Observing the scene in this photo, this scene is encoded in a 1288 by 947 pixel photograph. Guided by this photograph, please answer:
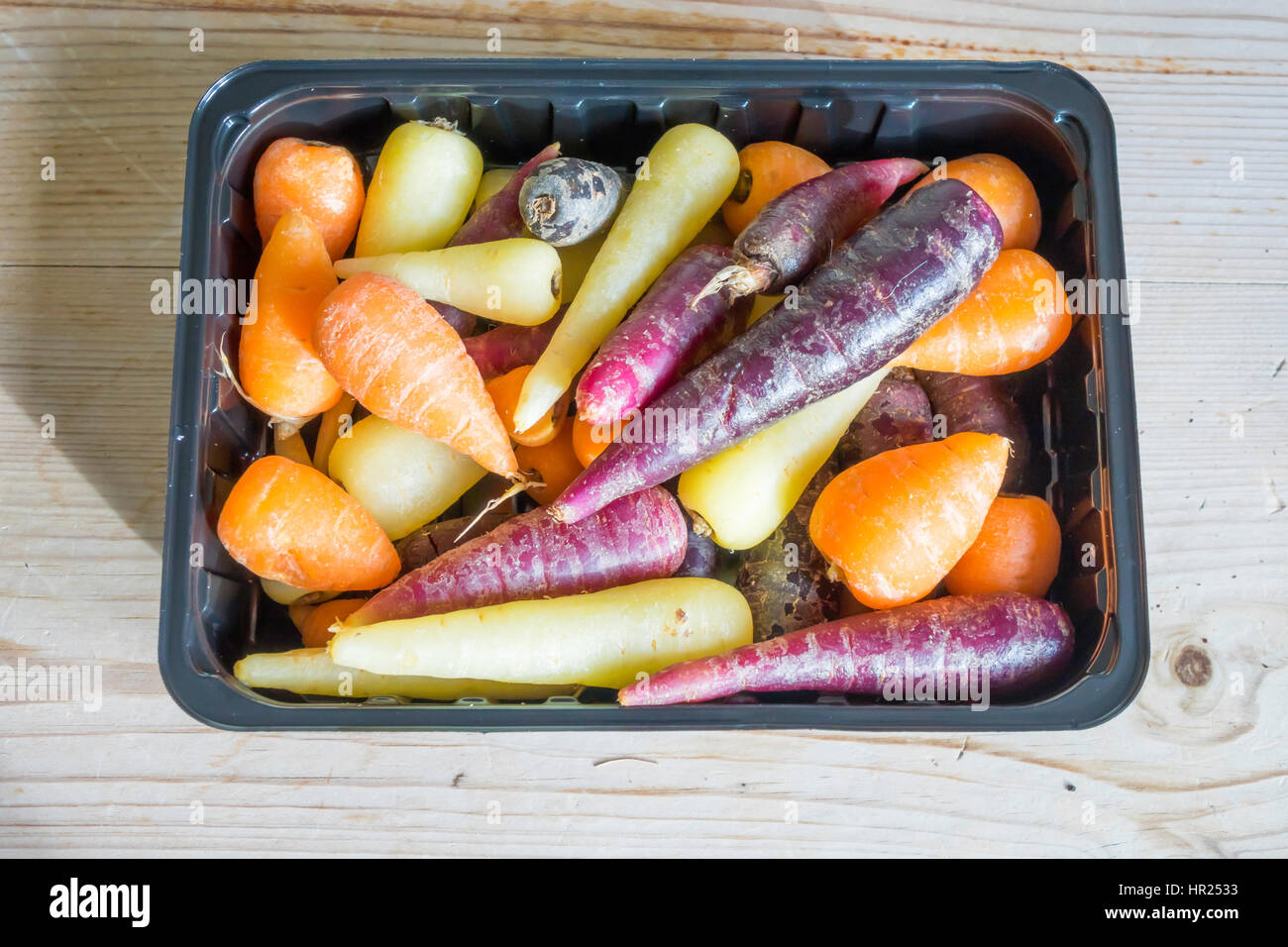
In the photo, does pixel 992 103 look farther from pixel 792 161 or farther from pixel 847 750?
pixel 847 750

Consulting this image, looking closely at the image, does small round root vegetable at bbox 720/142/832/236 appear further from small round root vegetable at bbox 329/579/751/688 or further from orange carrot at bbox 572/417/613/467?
small round root vegetable at bbox 329/579/751/688

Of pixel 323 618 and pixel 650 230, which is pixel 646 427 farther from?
pixel 323 618

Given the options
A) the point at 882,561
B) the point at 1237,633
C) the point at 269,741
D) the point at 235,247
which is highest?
the point at 235,247

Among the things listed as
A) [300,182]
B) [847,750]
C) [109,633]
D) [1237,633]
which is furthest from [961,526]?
[109,633]

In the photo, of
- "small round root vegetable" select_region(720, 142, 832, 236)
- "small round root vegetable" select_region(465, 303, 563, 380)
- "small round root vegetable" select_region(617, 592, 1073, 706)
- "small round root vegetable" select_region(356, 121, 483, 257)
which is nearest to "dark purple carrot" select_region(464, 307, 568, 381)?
"small round root vegetable" select_region(465, 303, 563, 380)

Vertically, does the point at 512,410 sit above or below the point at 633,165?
below

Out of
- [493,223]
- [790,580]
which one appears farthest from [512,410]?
[790,580]
